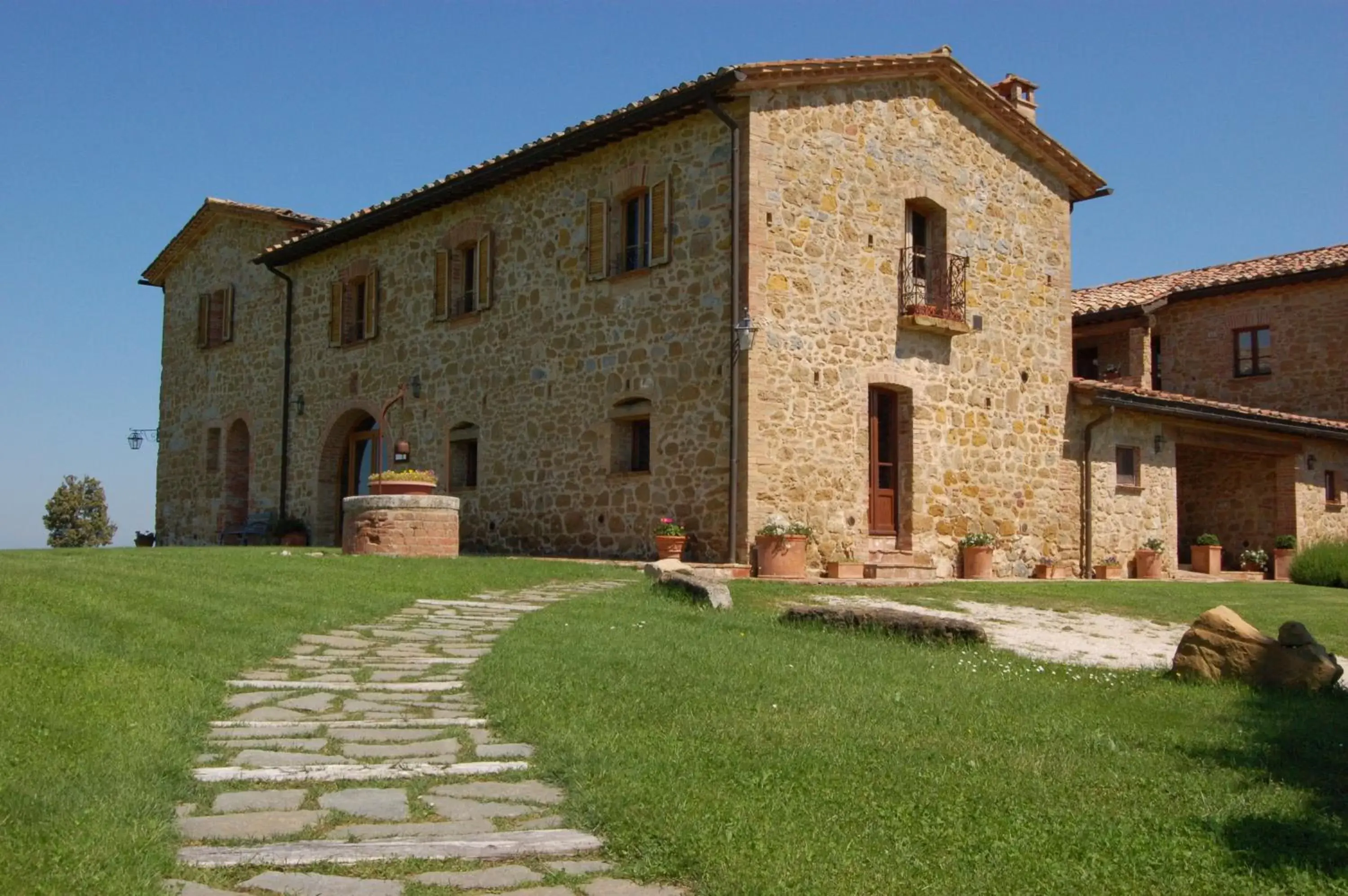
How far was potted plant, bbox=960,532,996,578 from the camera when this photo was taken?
1573cm

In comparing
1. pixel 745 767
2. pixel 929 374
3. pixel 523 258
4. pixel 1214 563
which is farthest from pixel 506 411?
pixel 745 767

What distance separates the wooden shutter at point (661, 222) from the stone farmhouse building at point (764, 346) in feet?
0.13

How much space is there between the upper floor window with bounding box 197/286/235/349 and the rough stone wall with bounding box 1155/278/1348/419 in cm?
2001

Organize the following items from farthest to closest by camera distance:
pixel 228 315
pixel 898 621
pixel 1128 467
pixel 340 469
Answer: pixel 228 315
pixel 340 469
pixel 1128 467
pixel 898 621

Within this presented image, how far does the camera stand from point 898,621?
8.38 metres

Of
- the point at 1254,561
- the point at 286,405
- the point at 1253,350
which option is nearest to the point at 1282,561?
the point at 1254,561

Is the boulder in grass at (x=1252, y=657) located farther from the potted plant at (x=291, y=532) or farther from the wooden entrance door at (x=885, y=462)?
the potted plant at (x=291, y=532)

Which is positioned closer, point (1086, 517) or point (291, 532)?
point (1086, 517)

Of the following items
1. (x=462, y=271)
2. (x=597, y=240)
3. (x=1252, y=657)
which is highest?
(x=462, y=271)

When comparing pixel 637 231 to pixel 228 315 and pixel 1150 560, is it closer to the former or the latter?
pixel 1150 560

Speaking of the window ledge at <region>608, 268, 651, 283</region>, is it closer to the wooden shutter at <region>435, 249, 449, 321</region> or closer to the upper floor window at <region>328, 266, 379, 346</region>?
the wooden shutter at <region>435, 249, 449, 321</region>

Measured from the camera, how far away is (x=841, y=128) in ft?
49.6

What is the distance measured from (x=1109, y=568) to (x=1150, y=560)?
2.64 feet

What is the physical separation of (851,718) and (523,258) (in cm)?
1318
